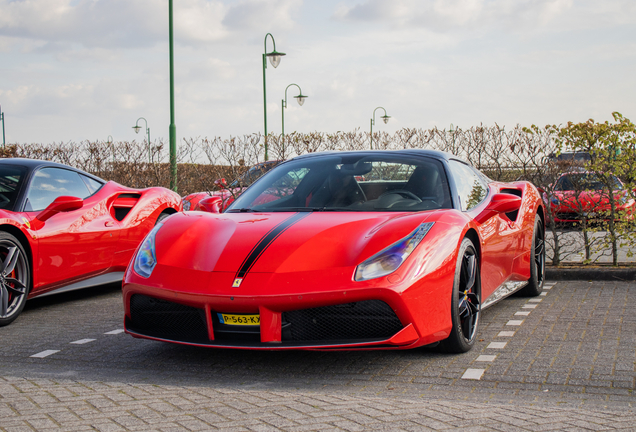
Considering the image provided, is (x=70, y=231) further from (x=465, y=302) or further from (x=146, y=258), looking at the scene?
(x=465, y=302)

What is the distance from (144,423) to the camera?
3.03m

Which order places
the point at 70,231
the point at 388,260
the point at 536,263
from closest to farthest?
1. the point at 388,260
2. the point at 70,231
3. the point at 536,263

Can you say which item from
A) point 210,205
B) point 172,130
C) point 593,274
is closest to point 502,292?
point 210,205

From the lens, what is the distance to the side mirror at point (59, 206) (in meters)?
6.12

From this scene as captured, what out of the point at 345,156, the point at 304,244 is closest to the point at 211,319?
the point at 304,244

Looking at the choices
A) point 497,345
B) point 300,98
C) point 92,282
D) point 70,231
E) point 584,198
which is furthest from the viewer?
point 300,98

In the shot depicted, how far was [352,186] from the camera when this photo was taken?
16.8ft

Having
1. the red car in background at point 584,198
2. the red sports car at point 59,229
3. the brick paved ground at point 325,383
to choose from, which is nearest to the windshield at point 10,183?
the red sports car at point 59,229

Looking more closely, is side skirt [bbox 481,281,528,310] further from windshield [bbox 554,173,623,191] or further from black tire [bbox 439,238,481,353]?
windshield [bbox 554,173,623,191]

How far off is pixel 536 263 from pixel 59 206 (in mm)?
4651

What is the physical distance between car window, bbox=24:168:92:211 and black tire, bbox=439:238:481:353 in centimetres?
388

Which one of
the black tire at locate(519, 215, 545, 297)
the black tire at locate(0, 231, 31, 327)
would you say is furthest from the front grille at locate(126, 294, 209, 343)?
the black tire at locate(519, 215, 545, 297)

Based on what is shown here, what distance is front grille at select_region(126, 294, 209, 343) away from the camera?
3963 mm

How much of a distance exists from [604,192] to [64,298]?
6279 millimetres
